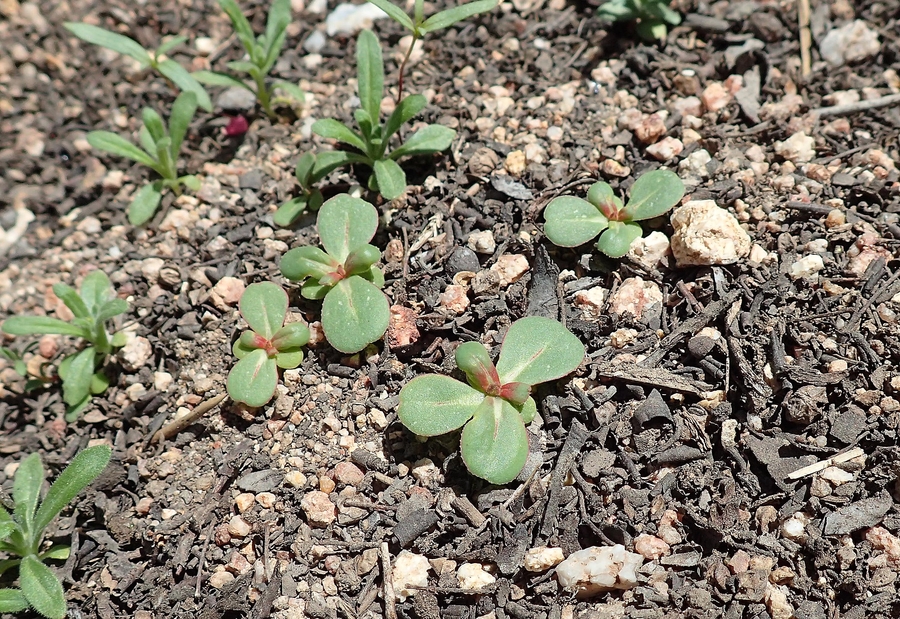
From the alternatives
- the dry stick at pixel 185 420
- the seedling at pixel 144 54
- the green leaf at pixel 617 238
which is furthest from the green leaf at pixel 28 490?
the green leaf at pixel 617 238

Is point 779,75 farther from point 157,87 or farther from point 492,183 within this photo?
point 157,87

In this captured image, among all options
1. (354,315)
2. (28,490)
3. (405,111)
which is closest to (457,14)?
(405,111)

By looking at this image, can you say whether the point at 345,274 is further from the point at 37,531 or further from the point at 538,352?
the point at 37,531

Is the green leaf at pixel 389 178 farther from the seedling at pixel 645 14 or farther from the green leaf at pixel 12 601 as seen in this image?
the green leaf at pixel 12 601

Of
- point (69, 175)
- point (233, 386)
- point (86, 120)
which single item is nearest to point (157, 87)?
point (86, 120)

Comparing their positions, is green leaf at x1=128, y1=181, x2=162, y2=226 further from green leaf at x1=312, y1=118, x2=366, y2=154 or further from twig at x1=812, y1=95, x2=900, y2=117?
twig at x1=812, y1=95, x2=900, y2=117

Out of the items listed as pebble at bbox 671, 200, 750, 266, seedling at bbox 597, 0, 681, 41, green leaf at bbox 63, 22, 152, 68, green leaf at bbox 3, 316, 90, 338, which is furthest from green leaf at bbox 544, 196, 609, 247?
green leaf at bbox 63, 22, 152, 68
